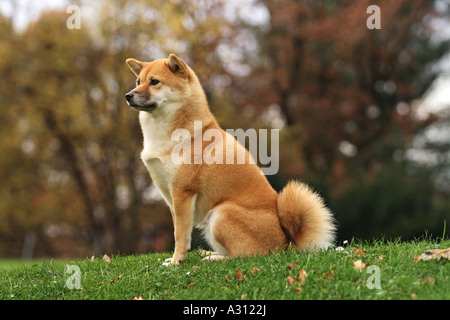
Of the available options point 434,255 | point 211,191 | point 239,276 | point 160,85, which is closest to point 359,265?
point 434,255

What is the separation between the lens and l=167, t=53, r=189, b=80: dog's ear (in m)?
5.66

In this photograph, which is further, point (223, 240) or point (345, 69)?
point (345, 69)

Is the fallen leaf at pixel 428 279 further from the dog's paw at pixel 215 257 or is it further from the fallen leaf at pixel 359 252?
the dog's paw at pixel 215 257

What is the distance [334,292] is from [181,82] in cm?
299

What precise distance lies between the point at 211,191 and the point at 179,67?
152cm

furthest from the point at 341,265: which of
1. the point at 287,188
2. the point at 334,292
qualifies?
the point at 287,188

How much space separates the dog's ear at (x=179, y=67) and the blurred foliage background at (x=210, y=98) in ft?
30.7

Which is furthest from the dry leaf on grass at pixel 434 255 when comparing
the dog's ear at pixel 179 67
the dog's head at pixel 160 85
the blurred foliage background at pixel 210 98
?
the blurred foliage background at pixel 210 98

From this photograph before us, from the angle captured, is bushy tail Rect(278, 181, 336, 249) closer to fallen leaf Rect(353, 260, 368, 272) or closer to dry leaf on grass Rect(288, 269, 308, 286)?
fallen leaf Rect(353, 260, 368, 272)

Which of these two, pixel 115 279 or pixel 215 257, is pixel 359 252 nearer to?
pixel 215 257

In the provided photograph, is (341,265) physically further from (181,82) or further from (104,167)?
(104,167)

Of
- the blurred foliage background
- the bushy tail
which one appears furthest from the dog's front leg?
the blurred foliage background

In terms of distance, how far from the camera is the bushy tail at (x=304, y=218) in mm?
5500

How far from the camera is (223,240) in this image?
5.43 meters
